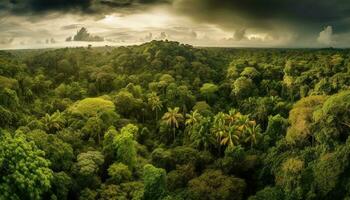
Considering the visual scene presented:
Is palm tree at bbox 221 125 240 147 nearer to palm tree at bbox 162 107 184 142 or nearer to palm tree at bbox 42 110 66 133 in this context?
palm tree at bbox 162 107 184 142

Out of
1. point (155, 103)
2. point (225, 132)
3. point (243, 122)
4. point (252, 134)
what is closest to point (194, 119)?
point (225, 132)

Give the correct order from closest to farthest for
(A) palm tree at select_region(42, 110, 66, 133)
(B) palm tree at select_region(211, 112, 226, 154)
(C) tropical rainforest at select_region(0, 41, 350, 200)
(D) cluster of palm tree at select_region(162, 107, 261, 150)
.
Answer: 1. (C) tropical rainforest at select_region(0, 41, 350, 200)
2. (A) palm tree at select_region(42, 110, 66, 133)
3. (D) cluster of palm tree at select_region(162, 107, 261, 150)
4. (B) palm tree at select_region(211, 112, 226, 154)

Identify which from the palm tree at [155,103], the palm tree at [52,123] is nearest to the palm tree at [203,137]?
the palm tree at [155,103]

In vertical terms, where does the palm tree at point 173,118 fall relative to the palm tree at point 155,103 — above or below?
below

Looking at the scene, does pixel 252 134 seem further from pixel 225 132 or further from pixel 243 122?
pixel 225 132

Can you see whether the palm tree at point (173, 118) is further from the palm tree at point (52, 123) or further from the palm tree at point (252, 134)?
the palm tree at point (52, 123)

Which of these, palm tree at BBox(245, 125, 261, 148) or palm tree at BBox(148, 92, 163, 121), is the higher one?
palm tree at BBox(148, 92, 163, 121)

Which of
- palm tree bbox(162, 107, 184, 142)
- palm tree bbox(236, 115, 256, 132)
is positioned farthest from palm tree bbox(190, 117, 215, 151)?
palm tree bbox(162, 107, 184, 142)

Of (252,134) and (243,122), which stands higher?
(243,122)

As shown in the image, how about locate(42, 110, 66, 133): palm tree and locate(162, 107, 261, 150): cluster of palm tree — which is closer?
locate(42, 110, 66, 133): palm tree

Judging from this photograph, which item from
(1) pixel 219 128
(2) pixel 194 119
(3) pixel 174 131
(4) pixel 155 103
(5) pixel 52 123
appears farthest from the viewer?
(4) pixel 155 103
